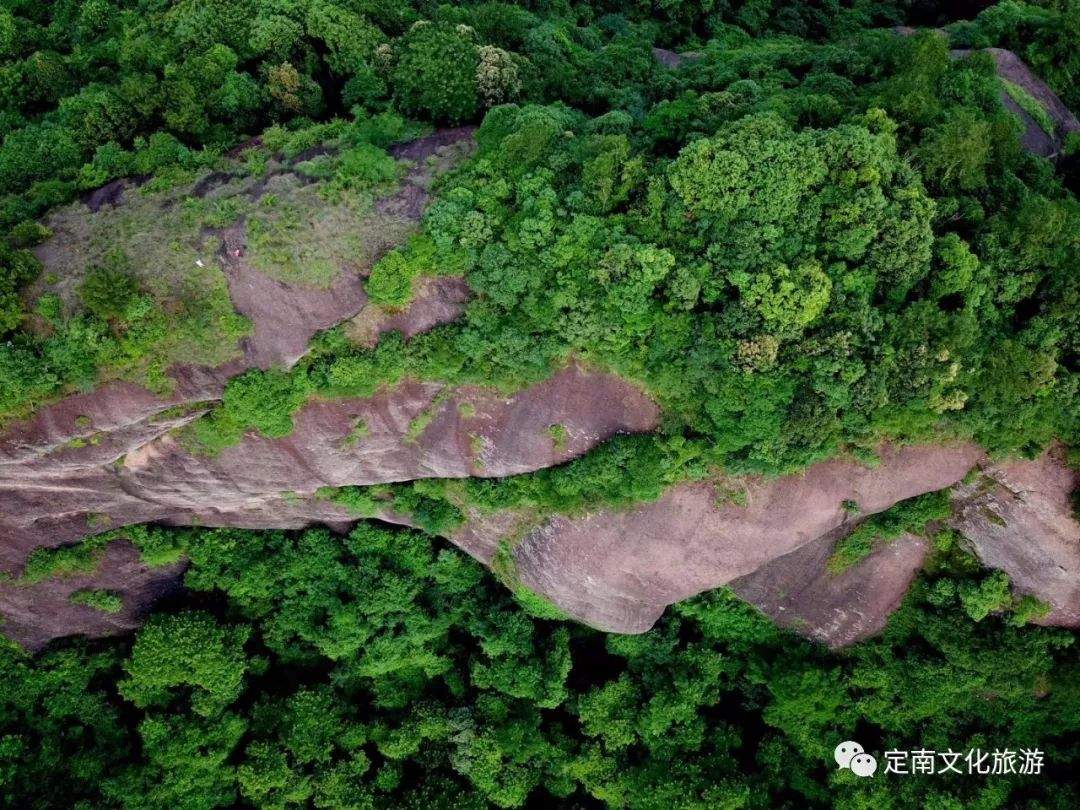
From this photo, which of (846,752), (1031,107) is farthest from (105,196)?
(846,752)

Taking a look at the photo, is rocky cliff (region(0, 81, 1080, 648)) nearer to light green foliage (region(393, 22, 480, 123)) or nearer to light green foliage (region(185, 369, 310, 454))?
light green foliage (region(185, 369, 310, 454))

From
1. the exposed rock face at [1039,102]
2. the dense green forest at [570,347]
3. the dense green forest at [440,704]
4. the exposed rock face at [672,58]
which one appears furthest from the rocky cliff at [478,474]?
the exposed rock face at [672,58]

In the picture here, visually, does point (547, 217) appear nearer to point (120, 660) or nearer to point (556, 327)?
point (556, 327)

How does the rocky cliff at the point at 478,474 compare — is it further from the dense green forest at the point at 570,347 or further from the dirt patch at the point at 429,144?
the dense green forest at the point at 570,347

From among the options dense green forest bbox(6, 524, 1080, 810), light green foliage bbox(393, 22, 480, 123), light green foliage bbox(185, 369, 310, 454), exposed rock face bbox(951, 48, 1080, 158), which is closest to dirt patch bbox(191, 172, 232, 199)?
light green foliage bbox(185, 369, 310, 454)

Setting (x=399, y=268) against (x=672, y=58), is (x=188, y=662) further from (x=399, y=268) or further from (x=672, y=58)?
(x=672, y=58)

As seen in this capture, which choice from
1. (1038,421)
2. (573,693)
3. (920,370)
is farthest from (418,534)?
(1038,421)
